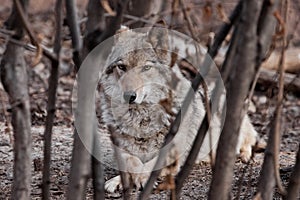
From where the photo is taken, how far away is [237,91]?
7.10ft

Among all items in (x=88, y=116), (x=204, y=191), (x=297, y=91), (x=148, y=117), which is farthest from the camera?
(x=297, y=91)

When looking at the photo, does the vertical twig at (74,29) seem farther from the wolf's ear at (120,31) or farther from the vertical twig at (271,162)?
the vertical twig at (271,162)

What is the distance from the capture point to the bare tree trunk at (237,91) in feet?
6.79

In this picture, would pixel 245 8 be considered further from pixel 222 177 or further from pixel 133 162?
pixel 133 162

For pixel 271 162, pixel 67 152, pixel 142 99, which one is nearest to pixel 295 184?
pixel 271 162

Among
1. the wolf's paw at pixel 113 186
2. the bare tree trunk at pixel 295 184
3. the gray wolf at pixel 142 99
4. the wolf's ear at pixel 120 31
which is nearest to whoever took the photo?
→ the bare tree trunk at pixel 295 184

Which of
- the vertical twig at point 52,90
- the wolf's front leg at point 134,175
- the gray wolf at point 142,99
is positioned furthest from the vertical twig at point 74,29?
the gray wolf at point 142,99

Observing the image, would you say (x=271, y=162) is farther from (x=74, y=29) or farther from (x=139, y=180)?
(x=139, y=180)

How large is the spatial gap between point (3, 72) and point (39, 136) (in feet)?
11.4

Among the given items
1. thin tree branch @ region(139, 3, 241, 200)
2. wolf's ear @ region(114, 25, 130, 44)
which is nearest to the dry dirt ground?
wolf's ear @ region(114, 25, 130, 44)

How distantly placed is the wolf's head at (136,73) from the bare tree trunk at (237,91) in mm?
2598

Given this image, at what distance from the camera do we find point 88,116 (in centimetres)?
223

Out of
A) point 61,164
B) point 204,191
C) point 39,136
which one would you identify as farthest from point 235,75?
point 39,136

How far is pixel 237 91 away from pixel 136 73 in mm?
2896
